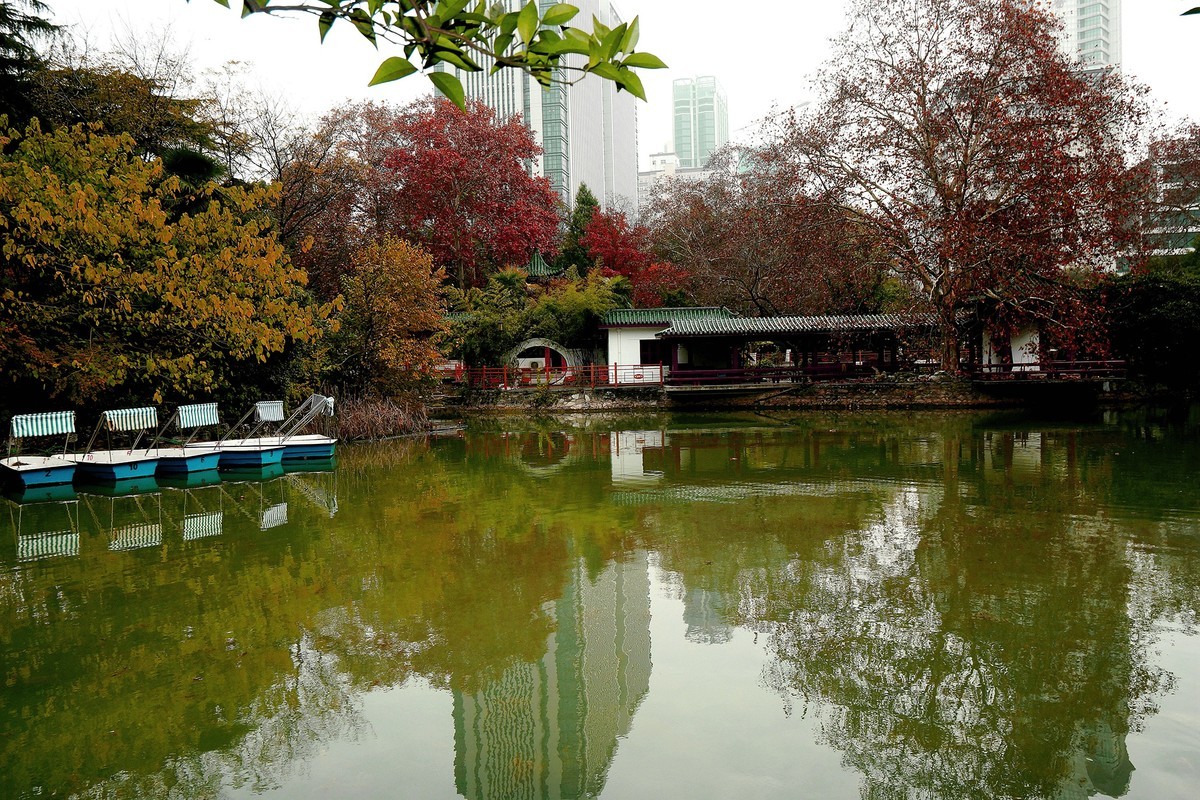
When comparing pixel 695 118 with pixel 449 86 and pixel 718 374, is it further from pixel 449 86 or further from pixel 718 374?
pixel 449 86

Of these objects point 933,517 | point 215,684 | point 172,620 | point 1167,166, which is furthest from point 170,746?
point 1167,166

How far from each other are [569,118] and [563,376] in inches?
1818

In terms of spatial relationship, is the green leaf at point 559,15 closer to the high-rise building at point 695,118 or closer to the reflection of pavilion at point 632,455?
the reflection of pavilion at point 632,455

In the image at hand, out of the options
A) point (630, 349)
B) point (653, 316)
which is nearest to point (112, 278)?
point (630, 349)

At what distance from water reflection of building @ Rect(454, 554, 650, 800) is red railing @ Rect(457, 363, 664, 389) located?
70.0 feet

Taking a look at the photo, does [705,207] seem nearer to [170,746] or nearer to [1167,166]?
[1167,166]

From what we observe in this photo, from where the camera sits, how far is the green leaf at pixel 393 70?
1674 mm

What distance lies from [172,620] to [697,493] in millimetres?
6073

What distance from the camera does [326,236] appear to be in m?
23.5

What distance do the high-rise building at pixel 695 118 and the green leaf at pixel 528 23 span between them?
149 m

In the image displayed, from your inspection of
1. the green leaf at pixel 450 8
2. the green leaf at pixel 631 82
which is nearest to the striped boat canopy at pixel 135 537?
the green leaf at pixel 450 8

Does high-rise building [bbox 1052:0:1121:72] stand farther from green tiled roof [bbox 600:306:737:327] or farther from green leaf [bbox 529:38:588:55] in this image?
green leaf [bbox 529:38:588:55]

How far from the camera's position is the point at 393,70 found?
1694 mm

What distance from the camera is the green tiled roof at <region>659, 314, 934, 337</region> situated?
23828mm
